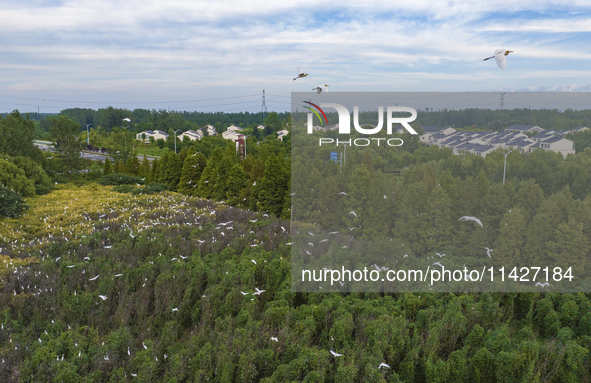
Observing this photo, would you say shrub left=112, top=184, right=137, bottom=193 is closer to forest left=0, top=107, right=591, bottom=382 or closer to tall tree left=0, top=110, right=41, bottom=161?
forest left=0, top=107, right=591, bottom=382

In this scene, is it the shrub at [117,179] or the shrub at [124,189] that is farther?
the shrub at [117,179]

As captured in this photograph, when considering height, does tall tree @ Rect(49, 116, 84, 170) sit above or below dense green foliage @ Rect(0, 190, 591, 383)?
above

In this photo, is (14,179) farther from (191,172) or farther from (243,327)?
(243,327)

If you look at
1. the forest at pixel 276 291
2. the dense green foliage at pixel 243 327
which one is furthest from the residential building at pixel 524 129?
the dense green foliage at pixel 243 327

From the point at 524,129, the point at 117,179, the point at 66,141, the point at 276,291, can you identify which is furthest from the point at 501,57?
the point at 66,141

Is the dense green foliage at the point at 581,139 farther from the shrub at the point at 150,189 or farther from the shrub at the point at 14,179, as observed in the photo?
the shrub at the point at 14,179

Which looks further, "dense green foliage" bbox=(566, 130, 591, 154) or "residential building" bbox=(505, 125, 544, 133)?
"dense green foliage" bbox=(566, 130, 591, 154)

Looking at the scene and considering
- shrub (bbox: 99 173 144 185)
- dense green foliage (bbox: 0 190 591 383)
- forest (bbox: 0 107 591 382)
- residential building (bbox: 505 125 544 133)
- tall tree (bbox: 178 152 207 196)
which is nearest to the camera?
dense green foliage (bbox: 0 190 591 383)

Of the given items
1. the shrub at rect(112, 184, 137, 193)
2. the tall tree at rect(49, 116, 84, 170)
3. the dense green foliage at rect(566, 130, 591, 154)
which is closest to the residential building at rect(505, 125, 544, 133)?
the dense green foliage at rect(566, 130, 591, 154)

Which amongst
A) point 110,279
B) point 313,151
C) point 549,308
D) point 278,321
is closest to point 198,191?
point 313,151
